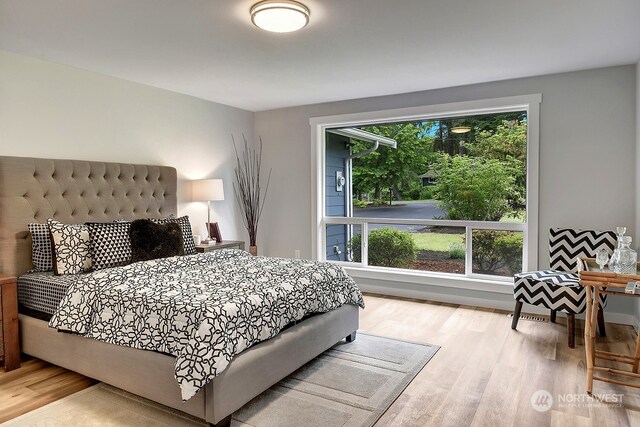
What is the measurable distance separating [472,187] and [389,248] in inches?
48.4

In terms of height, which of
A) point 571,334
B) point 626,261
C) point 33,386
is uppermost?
point 626,261

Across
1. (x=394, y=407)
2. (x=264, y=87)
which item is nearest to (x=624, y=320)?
(x=394, y=407)

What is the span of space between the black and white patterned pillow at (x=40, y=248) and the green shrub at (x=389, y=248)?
335cm

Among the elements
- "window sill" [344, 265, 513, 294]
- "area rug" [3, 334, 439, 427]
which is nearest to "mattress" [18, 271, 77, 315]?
"area rug" [3, 334, 439, 427]

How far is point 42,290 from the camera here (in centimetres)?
304

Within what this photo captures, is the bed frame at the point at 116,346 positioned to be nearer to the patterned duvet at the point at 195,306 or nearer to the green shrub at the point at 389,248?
the patterned duvet at the point at 195,306

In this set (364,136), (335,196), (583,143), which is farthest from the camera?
A: (335,196)

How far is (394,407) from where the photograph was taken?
2.45 metres

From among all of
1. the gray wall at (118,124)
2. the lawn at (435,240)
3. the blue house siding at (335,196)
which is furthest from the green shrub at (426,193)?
the gray wall at (118,124)

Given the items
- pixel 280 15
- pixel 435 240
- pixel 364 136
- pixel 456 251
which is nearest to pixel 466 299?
pixel 456 251

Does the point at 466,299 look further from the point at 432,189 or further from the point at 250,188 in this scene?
the point at 250,188

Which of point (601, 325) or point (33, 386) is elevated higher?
point (601, 325)

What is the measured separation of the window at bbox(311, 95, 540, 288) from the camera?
14.5 feet

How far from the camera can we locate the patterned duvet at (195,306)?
215cm
